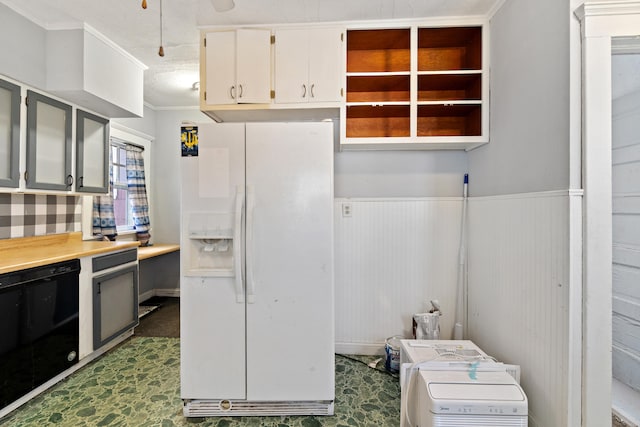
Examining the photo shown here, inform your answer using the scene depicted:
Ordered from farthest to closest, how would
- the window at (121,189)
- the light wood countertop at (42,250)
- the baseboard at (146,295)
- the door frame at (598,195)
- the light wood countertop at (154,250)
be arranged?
1. the baseboard at (146,295)
2. the window at (121,189)
3. the light wood countertop at (154,250)
4. the light wood countertop at (42,250)
5. the door frame at (598,195)

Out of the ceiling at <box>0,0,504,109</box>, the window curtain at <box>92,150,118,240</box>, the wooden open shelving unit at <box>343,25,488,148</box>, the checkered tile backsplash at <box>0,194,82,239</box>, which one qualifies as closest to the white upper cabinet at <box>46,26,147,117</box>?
the ceiling at <box>0,0,504,109</box>

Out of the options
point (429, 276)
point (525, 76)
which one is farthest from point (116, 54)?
point (429, 276)

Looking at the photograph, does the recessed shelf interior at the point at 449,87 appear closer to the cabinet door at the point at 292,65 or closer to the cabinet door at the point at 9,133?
the cabinet door at the point at 292,65

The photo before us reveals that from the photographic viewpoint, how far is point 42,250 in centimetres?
224

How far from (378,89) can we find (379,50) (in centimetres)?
29

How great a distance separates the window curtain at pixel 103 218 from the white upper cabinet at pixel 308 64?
2.17 metres

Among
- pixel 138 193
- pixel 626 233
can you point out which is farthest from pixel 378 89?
pixel 138 193

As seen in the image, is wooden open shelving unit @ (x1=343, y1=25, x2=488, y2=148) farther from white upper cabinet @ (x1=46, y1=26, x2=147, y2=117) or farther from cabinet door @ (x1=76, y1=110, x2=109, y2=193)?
cabinet door @ (x1=76, y1=110, x2=109, y2=193)

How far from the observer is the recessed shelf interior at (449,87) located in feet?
6.63

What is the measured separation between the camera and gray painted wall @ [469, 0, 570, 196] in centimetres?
137

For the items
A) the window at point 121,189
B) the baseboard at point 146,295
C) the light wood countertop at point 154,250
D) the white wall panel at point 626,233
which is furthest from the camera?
the baseboard at point 146,295

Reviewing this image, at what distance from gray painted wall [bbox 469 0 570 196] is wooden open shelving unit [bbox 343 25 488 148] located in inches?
5.8

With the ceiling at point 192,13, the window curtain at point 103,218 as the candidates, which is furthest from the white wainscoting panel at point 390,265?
the window curtain at point 103,218

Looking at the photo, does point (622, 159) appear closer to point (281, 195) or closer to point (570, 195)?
point (570, 195)
